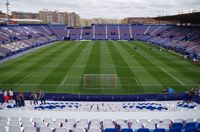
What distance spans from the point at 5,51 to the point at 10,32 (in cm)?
1910

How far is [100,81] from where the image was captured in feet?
95.8

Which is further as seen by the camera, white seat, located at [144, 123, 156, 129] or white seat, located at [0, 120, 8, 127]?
white seat, located at [0, 120, 8, 127]

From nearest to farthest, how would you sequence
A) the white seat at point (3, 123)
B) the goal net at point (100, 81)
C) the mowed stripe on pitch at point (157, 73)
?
the white seat at point (3, 123), the goal net at point (100, 81), the mowed stripe on pitch at point (157, 73)

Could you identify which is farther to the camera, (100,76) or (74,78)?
(100,76)

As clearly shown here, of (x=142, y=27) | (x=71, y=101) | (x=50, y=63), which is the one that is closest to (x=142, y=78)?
(x=71, y=101)

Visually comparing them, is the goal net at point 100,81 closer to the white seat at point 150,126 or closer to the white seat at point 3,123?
the white seat at point 3,123

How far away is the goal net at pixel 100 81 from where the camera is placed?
27594 millimetres

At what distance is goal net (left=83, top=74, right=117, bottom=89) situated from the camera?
27.6m

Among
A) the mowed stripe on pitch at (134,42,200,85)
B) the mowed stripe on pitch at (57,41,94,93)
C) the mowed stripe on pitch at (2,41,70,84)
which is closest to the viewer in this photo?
the mowed stripe on pitch at (57,41,94,93)

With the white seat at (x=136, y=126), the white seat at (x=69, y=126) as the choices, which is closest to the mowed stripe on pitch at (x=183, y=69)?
the white seat at (x=136, y=126)

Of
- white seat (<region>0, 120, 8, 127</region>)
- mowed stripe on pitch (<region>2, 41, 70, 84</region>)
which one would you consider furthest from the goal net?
white seat (<region>0, 120, 8, 127</region>)

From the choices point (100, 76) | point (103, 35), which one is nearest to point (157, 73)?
point (100, 76)

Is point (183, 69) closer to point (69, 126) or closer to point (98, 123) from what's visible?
point (98, 123)

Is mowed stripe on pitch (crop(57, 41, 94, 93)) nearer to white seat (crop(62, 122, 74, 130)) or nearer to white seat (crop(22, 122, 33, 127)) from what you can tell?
white seat (crop(22, 122, 33, 127))
